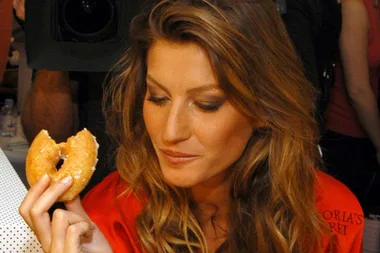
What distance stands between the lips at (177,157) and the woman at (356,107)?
0.71m

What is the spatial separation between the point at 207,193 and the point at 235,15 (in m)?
0.40

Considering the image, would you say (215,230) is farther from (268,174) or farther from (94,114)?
(94,114)

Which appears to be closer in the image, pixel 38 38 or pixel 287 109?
pixel 287 109

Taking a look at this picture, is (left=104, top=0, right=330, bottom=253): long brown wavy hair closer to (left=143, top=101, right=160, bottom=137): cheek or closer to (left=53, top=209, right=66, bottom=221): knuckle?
(left=143, top=101, right=160, bottom=137): cheek

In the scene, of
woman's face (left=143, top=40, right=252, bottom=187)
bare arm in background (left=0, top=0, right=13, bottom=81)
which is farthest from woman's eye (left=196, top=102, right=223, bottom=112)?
bare arm in background (left=0, top=0, right=13, bottom=81)

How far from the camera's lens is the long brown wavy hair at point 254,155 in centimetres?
103

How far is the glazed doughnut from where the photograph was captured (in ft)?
3.27

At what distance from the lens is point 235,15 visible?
100 cm

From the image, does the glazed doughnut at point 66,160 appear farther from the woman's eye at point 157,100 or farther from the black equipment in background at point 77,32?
the black equipment in background at point 77,32

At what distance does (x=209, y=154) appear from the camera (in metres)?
1.00

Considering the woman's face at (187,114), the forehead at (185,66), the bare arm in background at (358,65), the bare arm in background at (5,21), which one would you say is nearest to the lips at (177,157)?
the woman's face at (187,114)

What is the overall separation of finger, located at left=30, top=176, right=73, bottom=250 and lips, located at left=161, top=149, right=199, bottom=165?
0.19m

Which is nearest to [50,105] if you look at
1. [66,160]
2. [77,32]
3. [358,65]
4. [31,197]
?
[77,32]

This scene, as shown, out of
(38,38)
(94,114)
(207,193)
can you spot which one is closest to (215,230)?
(207,193)
